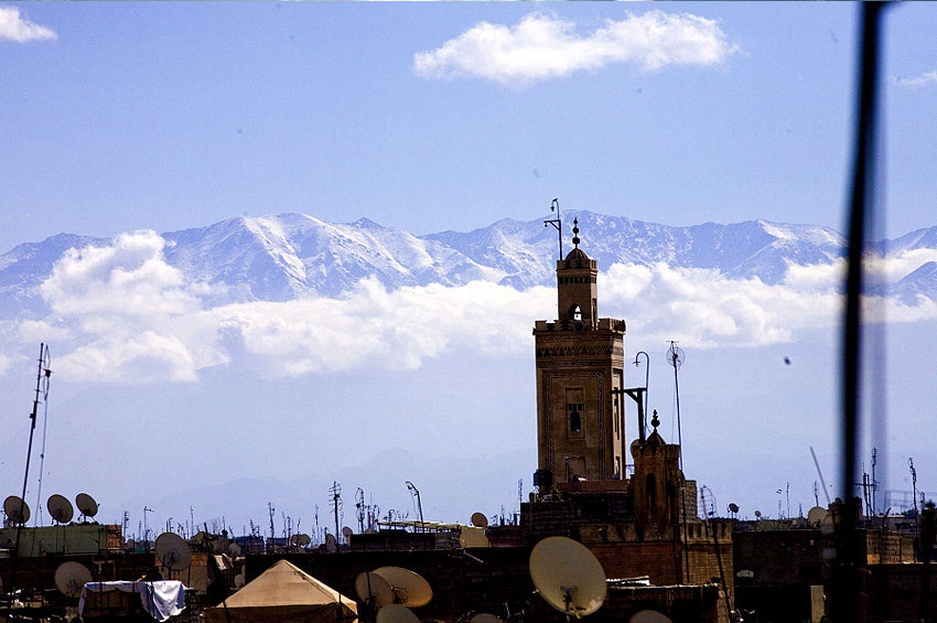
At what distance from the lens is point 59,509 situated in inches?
2040

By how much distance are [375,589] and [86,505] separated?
78.7 feet

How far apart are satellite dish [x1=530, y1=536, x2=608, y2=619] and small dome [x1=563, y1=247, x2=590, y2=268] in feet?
124

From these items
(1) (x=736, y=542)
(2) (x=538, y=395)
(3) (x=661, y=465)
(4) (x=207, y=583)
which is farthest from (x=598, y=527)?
(2) (x=538, y=395)

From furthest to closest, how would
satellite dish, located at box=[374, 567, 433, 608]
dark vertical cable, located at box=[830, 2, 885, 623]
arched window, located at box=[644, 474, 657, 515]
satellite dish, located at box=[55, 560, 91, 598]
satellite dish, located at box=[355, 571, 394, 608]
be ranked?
arched window, located at box=[644, 474, 657, 515] < satellite dish, located at box=[55, 560, 91, 598] < satellite dish, located at box=[374, 567, 433, 608] < satellite dish, located at box=[355, 571, 394, 608] < dark vertical cable, located at box=[830, 2, 885, 623]

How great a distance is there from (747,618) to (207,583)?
70.4 feet

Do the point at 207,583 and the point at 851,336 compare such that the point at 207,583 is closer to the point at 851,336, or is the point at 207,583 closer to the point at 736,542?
the point at 736,542

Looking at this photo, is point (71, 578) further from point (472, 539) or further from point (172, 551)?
point (472, 539)

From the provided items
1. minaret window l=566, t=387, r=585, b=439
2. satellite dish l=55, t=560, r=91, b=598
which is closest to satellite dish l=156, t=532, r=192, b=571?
satellite dish l=55, t=560, r=91, b=598

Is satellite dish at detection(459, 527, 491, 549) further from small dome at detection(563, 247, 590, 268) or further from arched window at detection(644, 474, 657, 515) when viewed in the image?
small dome at detection(563, 247, 590, 268)

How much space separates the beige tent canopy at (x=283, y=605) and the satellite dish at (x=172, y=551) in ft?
6.90

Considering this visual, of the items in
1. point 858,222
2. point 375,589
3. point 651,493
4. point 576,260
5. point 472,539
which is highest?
→ point 576,260

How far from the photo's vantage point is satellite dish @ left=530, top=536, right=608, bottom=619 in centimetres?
2569

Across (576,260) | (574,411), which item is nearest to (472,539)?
(574,411)

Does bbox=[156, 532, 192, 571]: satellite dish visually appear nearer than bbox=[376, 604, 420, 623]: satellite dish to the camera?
No
